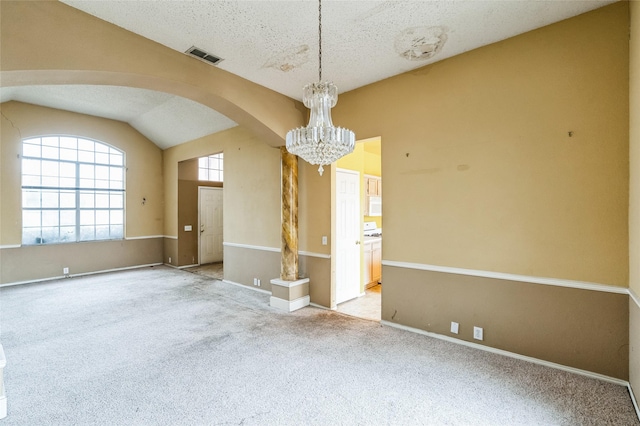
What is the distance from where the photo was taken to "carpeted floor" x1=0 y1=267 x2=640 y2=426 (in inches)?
81.0

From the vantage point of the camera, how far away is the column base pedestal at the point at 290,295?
4.27 metres

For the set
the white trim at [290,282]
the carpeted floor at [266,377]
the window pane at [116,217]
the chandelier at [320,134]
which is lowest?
the carpeted floor at [266,377]

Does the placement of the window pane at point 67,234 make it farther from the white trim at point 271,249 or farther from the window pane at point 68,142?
the white trim at point 271,249

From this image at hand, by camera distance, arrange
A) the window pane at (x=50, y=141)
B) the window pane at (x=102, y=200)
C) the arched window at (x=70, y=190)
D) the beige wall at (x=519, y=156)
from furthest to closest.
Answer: the window pane at (x=102, y=200) < the window pane at (x=50, y=141) < the arched window at (x=70, y=190) < the beige wall at (x=519, y=156)

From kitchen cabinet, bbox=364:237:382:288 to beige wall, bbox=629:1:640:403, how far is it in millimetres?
3490

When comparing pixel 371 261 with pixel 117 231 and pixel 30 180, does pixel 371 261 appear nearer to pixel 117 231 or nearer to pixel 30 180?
pixel 117 231

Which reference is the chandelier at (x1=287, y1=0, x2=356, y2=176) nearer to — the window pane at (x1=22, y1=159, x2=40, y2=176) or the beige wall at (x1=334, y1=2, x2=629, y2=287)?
the beige wall at (x1=334, y1=2, x2=629, y2=287)

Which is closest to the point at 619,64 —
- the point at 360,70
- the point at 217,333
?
the point at 360,70

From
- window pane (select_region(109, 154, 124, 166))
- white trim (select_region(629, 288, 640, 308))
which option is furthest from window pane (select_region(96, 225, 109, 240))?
white trim (select_region(629, 288, 640, 308))

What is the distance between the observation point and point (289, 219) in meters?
4.50

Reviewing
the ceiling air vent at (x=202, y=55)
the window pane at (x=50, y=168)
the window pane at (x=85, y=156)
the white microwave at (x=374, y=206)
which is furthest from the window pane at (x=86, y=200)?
the white microwave at (x=374, y=206)

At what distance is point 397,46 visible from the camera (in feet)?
9.82

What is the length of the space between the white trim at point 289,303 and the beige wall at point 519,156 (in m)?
1.57

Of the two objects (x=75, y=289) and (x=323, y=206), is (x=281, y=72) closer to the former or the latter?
(x=323, y=206)
